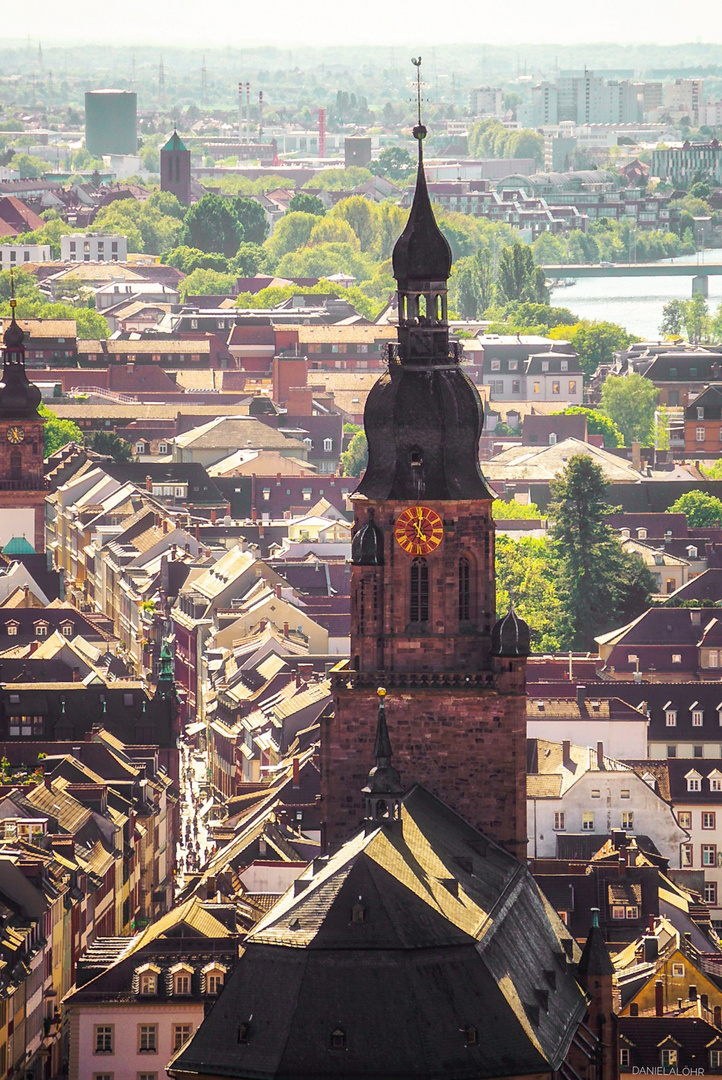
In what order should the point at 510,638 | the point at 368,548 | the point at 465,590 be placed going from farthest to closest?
the point at 465,590
the point at 368,548
the point at 510,638

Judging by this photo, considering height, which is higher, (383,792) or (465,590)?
(465,590)

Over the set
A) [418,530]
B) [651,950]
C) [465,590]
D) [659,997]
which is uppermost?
[418,530]

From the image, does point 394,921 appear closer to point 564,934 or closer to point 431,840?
point 431,840

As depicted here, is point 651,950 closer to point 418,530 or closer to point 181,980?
point 181,980

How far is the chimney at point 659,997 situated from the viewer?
381 feet

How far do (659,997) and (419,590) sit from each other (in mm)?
16989

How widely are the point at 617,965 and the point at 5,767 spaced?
3071 centimetres

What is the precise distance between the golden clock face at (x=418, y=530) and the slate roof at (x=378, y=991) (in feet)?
48.4

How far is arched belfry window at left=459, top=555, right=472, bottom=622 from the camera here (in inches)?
4139

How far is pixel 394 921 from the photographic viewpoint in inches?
3401

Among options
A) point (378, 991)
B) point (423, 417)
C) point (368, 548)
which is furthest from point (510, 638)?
point (378, 991)

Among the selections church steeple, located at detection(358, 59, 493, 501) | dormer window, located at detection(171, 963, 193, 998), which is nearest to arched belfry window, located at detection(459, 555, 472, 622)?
church steeple, located at detection(358, 59, 493, 501)

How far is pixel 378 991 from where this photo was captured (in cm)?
8456

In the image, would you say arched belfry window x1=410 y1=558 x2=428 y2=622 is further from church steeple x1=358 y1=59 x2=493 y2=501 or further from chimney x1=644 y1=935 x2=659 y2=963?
chimney x1=644 y1=935 x2=659 y2=963
